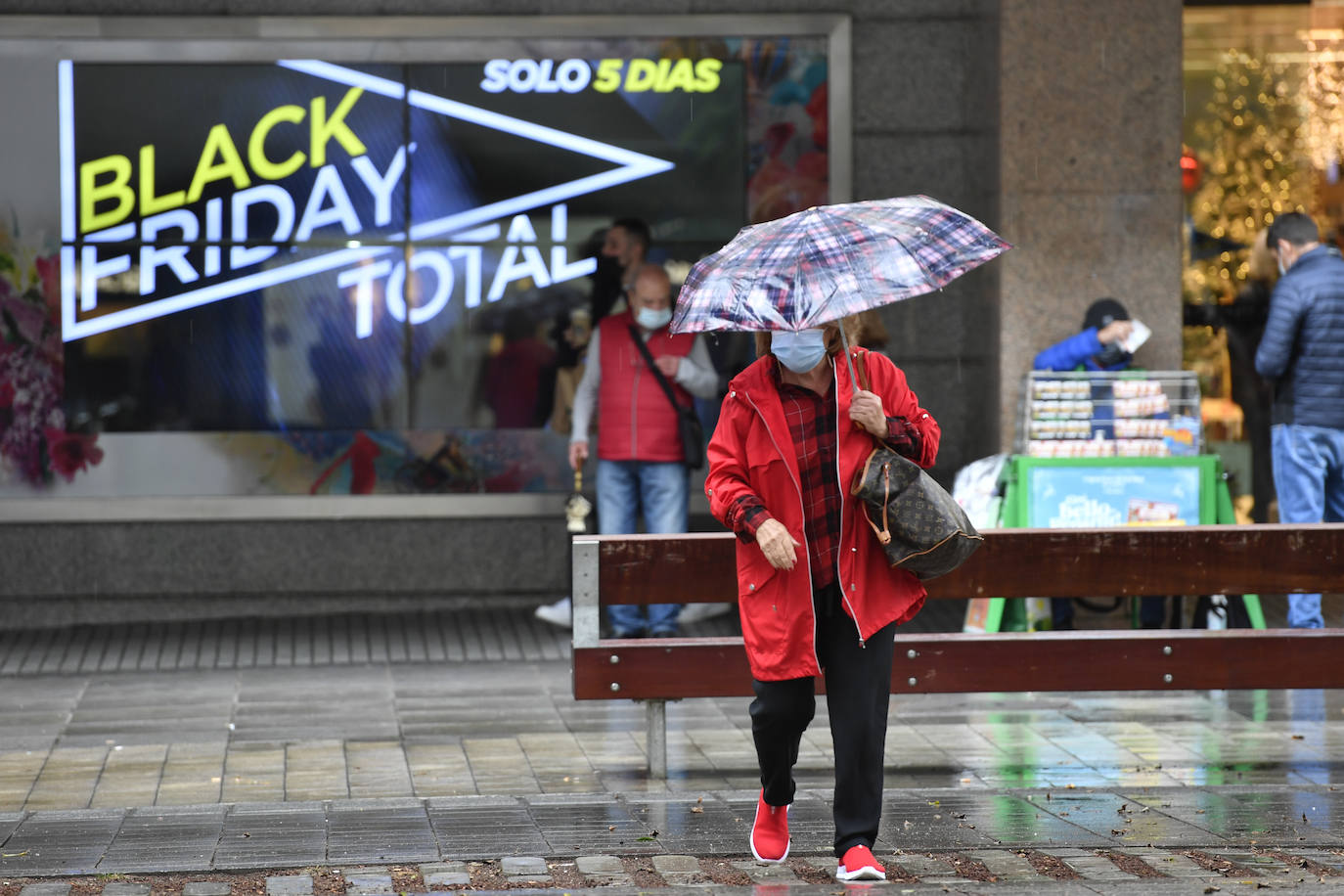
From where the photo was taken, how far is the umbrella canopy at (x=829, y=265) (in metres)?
4.43

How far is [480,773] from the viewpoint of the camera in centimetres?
634

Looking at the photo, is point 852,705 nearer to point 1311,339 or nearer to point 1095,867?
point 1095,867

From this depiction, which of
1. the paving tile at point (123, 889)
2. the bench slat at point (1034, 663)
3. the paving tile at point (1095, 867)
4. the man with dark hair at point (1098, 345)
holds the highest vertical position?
the man with dark hair at point (1098, 345)

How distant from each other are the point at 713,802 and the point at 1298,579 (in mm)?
2262

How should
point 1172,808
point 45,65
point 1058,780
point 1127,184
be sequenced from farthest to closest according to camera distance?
point 45,65 → point 1127,184 → point 1058,780 → point 1172,808

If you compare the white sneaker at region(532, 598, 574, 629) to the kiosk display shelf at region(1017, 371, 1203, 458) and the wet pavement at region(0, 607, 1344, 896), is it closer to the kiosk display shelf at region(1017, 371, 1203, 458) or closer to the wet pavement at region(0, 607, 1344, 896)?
the wet pavement at region(0, 607, 1344, 896)

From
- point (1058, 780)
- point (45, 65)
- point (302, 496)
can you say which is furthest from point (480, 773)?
point (45, 65)

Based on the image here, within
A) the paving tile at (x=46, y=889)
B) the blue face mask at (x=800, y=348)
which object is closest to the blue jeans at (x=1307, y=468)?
the blue face mask at (x=800, y=348)

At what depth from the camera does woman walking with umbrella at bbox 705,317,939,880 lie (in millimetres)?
4766

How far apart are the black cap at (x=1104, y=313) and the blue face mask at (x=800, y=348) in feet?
14.3

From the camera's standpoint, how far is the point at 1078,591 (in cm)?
637

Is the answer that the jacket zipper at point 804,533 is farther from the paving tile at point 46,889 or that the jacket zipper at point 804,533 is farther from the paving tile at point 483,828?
the paving tile at point 46,889

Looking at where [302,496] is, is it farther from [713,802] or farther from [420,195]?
[713,802]

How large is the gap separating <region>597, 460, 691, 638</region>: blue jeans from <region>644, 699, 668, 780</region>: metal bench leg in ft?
9.25
